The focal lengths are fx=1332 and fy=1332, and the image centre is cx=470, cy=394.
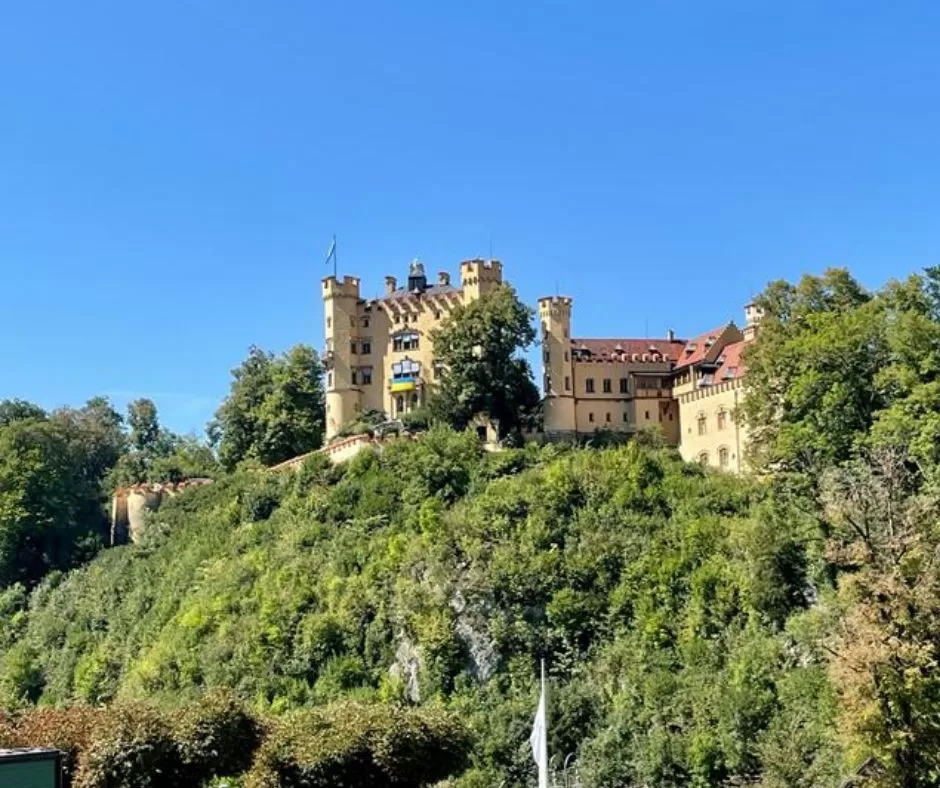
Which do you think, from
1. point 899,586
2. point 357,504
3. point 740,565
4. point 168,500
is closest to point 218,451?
point 168,500

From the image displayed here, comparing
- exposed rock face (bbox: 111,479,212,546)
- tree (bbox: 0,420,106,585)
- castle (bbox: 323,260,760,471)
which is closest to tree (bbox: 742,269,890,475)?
castle (bbox: 323,260,760,471)

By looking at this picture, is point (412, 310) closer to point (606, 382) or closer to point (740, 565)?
point (606, 382)

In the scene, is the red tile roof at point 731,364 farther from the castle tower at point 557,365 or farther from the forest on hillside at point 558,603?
the castle tower at point 557,365

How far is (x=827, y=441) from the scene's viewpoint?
162 ft

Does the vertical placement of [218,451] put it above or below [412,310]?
below

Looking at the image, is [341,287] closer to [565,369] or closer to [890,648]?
[565,369]

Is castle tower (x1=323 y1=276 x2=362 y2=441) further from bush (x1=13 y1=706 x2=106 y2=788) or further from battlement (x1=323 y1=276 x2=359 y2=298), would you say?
bush (x1=13 y1=706 x2=106 y2=788)

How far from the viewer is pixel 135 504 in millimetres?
75000

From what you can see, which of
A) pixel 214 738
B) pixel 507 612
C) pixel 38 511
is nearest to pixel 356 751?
pixel 214 738

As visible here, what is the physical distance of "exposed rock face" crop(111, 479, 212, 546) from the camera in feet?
243

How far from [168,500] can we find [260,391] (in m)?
7.90

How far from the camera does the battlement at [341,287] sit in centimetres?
7094

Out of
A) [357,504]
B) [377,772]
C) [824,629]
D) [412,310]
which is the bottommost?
[377,772]

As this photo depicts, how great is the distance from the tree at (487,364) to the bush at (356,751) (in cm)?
2808
